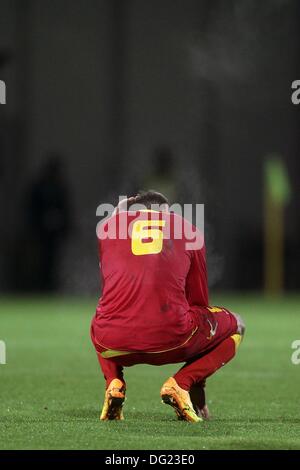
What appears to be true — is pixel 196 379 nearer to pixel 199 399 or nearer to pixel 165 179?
pixel 199 399

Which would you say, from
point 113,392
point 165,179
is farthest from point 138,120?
point 113,392

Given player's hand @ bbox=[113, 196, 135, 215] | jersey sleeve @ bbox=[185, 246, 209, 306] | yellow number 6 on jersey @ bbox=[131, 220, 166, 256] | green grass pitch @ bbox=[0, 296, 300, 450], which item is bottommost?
green grass pitch @ bbox=[0, 296, 300, 450]

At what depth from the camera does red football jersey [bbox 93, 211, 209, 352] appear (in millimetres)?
7121

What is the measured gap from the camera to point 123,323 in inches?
281

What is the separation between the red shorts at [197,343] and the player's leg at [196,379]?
25mm

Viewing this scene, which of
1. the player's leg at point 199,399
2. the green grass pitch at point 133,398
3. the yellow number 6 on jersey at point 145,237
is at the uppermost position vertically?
the yellow number 6 on jersey at point 145,237

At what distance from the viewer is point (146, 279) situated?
23.5ft

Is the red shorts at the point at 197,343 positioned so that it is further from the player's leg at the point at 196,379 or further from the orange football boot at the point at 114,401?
the orange football boot at the point at 114,401

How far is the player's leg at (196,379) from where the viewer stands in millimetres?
7070

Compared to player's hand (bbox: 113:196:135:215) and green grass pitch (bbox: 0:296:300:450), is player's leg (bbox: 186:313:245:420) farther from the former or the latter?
player's hand (bbox: 113:196:135:215)

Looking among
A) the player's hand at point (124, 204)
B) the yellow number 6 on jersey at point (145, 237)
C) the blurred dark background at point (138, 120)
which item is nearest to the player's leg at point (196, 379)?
the yellow number 6 on jersey at point (145, 237)

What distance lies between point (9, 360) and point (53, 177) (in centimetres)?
920

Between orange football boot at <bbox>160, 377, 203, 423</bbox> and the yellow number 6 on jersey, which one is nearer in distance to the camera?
orange football boot at <bbox>160, 377, 203, 423</bbox>

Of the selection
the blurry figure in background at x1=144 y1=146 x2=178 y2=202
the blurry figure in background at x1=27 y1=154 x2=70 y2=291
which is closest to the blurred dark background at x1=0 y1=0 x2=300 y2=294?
the blurry figure in background at x1=27 y1=154 x2=70 y2=291
